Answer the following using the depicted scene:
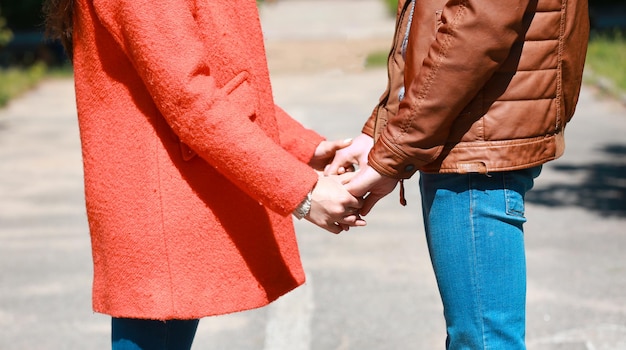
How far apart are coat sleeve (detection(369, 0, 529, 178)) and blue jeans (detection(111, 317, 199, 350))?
678 millimetres

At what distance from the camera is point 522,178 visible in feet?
7.32

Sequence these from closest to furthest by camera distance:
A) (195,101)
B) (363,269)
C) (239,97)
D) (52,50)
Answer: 1. (195,101)
2. (239,97)
3. (363,269)
4. (52,50)

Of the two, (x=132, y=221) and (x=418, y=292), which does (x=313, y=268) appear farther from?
(x=132, y=221)

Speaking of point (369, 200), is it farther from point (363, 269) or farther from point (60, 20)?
point (363, 269)

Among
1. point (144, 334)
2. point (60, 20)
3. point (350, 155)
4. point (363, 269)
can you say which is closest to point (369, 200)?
point (350, 155)

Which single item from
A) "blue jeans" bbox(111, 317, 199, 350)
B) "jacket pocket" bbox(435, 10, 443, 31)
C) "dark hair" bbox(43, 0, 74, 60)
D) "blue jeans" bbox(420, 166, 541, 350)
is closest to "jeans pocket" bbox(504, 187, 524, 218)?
"blue jeans" bbox(420, 166, 541, 350)

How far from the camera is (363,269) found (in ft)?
16.8

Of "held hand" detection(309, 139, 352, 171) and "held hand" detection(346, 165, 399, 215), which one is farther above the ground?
"held hand" detection(346, 165, 399, 215)

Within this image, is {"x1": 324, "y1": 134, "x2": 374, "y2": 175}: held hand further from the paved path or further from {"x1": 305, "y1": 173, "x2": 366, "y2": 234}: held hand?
the paved path

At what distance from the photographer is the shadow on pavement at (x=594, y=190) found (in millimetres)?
6320

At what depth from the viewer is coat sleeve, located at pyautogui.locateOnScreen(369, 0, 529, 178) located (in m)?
2.02

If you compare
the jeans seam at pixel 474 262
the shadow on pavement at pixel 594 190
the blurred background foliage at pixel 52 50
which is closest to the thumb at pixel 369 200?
the jeans seam at pixel 474 262

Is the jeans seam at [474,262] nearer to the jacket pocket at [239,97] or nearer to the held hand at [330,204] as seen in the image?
the held hand at [330,204]

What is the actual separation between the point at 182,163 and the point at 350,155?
60 centimetres
